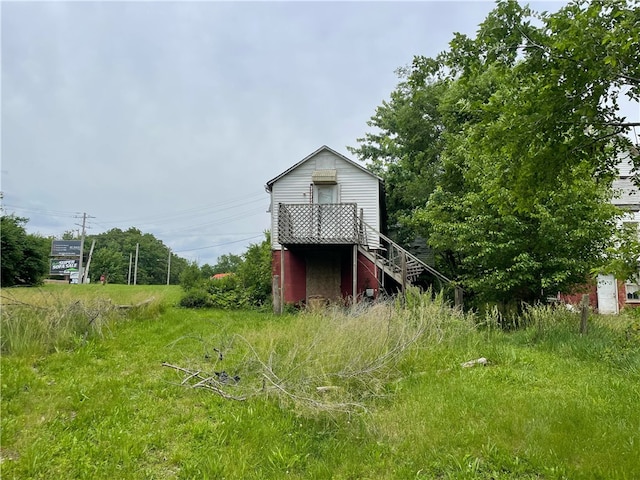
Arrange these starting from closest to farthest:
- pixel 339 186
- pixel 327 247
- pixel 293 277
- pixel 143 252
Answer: pixel 327 247 → pixel 293 277 → pixel 339 186 → pixel 143 252

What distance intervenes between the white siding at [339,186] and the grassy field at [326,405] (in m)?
8.60

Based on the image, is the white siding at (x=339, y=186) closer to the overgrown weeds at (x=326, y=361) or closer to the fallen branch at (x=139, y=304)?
the fallen branch at (x=139, y=304)

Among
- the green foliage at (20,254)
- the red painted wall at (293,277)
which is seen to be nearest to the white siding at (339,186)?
the red painted wall at (293,277)

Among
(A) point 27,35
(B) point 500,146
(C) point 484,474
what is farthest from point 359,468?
(A) point 27,35

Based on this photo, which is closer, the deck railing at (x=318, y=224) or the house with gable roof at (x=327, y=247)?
the deck railing at (x=318, y=224)

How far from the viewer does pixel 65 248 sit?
45.7 metres

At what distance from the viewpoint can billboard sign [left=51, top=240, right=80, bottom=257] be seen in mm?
45219

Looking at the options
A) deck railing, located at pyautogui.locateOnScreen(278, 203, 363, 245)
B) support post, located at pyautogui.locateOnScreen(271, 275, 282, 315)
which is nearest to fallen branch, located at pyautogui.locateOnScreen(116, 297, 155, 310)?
support post, located at pyautogui.locateOnScreen(271, 275, 282, 315)

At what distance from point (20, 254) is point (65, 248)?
24887 millimetres

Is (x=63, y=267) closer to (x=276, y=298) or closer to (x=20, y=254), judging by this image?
(x=20, y=254)

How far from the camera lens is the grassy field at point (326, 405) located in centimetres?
312

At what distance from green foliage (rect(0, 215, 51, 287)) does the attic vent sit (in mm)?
20288

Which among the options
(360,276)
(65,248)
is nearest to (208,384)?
(360,276)

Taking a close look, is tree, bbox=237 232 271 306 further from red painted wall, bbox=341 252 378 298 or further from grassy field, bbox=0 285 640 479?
grassy field, bbox=0 285 640 479
